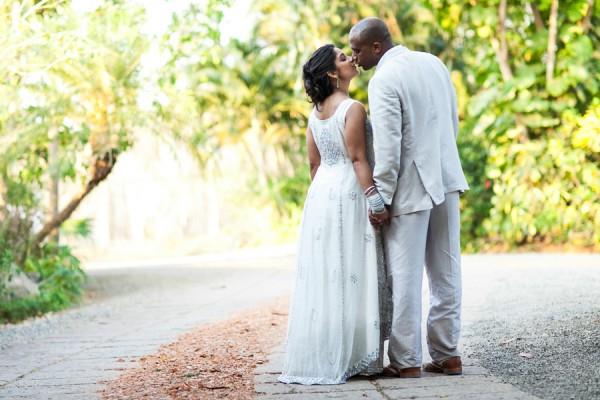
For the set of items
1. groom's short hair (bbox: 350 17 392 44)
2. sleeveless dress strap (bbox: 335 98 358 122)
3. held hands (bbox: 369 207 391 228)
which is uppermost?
groom's short hair (bbox: 350 17 392 44)

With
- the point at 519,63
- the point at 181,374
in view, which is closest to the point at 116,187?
the point at 519,63

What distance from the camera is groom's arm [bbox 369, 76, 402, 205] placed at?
12.3 feet

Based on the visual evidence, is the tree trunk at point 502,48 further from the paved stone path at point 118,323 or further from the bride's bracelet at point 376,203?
the bride's bracelet at point 376,203

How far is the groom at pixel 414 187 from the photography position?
378 cm

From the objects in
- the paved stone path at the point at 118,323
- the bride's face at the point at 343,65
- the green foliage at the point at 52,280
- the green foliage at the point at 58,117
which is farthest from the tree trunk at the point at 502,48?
the bride's face at the point at 343,65

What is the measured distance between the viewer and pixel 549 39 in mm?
10750

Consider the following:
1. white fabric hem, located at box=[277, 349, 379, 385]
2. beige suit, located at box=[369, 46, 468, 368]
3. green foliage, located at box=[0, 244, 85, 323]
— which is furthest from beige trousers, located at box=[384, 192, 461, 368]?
green foliage, located at box=[0, 244, 85, 323]

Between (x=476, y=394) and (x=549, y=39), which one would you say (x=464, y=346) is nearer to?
(x=476, y=394)

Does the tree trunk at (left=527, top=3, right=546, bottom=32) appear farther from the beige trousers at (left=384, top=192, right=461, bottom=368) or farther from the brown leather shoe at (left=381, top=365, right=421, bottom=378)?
the brown leather shoe at (left=381, top=365, right=421, bottom=378)

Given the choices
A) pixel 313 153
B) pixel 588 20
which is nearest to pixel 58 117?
pixel 313 153

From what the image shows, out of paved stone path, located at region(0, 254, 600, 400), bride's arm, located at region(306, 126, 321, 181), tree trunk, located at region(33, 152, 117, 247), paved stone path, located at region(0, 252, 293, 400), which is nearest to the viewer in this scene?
paved stone path, located at region(0, 254, 600, 400)

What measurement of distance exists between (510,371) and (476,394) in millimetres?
527

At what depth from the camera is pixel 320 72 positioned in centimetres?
394

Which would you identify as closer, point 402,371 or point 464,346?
point 402,371
